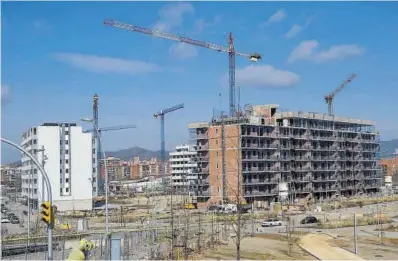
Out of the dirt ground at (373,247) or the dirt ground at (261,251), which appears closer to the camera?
the dirt ground at (261,251)

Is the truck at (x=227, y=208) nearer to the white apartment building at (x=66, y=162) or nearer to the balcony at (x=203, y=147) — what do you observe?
the balcony at (x=203, y=147)

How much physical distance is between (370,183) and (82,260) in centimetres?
10658

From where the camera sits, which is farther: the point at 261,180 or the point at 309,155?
the point at 309,155

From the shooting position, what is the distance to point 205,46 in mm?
110750

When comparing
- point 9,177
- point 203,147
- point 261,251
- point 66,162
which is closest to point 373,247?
point 261,251

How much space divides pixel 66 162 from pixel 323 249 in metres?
71.1

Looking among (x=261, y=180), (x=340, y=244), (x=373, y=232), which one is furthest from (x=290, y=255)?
(x=261, y=180)

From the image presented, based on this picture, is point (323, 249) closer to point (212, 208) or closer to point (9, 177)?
point (212, 208)

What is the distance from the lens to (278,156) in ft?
300

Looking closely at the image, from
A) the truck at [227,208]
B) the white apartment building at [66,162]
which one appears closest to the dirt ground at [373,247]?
the truck at [227,208]

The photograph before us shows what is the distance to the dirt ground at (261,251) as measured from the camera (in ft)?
103

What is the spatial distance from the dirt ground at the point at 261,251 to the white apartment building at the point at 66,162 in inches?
2305

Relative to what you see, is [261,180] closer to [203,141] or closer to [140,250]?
[203,141]

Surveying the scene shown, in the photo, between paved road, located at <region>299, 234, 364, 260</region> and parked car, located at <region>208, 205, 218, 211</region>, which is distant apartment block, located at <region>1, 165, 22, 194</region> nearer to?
parked car, located at <region>208, 205, 218, 211</region>
